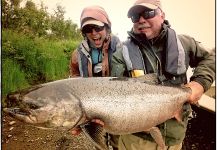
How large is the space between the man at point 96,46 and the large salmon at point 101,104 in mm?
997

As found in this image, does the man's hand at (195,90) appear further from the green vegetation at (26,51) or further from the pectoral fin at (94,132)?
the green vegetation at (26,51)

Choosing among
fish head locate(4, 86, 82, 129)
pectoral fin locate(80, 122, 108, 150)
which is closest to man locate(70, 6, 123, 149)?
pectoral fin locate(80, 122, 108, 150)

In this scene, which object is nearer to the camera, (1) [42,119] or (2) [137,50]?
(1) [42,119]

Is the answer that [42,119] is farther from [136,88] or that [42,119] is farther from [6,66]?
[6,66]

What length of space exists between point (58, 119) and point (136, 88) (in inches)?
24.7

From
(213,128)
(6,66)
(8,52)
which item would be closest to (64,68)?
(8,52)

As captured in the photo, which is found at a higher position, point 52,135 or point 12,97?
point 12,97

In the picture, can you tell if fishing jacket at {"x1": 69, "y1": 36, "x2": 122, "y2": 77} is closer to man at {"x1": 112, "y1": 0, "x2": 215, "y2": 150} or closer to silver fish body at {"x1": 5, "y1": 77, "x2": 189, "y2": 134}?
man at {"x1": 112, "y1": 0, "x2": 215, "y2": 150}

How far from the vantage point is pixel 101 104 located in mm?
2625

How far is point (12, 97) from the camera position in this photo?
2447 mm

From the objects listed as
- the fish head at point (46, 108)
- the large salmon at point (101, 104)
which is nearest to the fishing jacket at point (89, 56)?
the large salmon at point (101, 104)

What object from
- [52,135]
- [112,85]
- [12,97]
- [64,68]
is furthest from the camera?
[64,68]

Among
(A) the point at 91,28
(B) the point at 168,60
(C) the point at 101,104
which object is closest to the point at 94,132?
(C) the point at 101,104

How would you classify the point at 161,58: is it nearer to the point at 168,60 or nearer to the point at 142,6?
the point at 168,60
